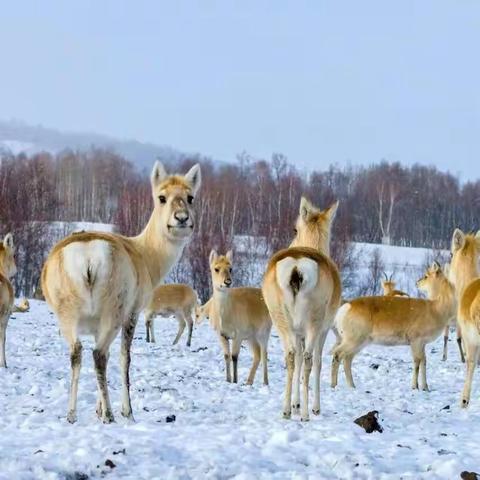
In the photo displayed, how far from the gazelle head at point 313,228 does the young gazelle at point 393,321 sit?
4.47 meters

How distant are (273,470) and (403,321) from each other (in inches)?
365

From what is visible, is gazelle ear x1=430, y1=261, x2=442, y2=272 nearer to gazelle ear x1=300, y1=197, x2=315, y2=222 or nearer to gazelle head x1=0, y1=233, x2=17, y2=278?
gazelle ear x1=300, y1=197, x2=315, y2=222

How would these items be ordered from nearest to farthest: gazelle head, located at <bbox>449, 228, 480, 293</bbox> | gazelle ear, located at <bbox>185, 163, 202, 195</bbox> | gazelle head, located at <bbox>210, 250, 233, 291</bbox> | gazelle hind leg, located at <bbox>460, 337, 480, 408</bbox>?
gazelle ear, located at <bbox>185, 163, 202, 195</bbox>, gazelle hind leg, located at <bbox>460, 337, 480, 408</bbox>, gazelle head, located at <bbox>449, 228, 480, 293</bbox>, gazelle head, located at <bbox>210, 250, 233, 291</bbox>

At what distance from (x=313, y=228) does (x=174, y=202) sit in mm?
2281

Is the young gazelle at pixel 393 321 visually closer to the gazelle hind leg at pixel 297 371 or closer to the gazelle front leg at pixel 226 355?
the gazelle front leg at pixel 226 355

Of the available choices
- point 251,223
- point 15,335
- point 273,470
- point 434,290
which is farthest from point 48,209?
point 273,470

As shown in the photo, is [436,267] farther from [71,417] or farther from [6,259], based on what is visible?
[71,417]

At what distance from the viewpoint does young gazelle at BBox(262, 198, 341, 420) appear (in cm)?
778

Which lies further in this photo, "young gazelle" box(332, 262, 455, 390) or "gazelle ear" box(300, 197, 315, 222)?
"young gazelle" box(332, 262, 455, 390)

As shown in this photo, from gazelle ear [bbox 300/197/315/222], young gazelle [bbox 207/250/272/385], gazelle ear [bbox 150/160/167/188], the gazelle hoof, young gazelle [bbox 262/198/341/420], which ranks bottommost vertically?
the gazelle hoof

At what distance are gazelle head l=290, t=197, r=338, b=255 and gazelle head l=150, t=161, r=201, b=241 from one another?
1756 mm

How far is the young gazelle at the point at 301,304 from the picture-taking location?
306 inches

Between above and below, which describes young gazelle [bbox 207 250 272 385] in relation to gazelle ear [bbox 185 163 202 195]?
below

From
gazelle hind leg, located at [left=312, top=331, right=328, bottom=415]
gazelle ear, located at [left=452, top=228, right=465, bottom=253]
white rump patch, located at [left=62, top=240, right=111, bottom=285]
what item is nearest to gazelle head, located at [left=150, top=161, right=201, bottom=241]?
white rump patch, located at [left=62, top=240, right=111, bottom=285]
